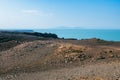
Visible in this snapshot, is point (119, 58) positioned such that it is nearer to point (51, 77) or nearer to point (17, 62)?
point (51, 77)

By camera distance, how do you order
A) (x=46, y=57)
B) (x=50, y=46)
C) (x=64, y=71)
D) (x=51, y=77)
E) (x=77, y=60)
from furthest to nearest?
(x=50, y=46) < (x=46, y=57) < (x=77, y=60) < (x=64, y=71) < (x=51, y=77)

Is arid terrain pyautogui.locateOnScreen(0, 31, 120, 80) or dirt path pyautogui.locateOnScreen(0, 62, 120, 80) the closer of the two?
dirt path pyautogui.locateOnScreen(0, 62, 120, 80)

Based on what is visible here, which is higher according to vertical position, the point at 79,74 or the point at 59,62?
the point at 59,62

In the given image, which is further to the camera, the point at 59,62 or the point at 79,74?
the point at 59,62

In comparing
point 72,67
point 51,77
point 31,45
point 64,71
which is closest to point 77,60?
point 72,67

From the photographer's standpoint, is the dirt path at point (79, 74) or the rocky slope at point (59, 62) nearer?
the dirt path at point (79, 74)

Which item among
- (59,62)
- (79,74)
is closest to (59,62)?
(59,62)

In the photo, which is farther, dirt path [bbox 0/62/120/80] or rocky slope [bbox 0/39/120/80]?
rocky slope [bbox 0/39/120/80]

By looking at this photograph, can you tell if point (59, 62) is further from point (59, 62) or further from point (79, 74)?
point (79, 74)
